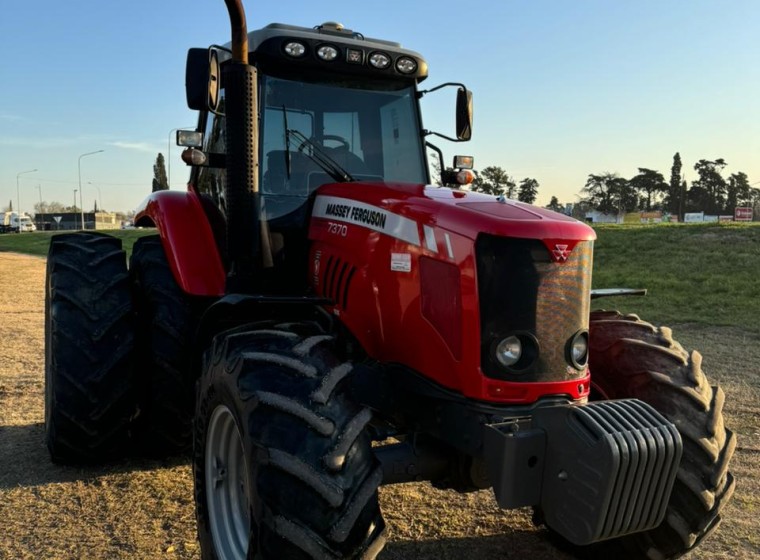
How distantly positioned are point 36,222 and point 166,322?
107808 millimetres

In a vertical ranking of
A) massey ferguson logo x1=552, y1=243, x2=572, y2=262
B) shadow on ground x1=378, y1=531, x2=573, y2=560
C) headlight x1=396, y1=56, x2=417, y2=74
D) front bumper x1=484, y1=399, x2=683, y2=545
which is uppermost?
headlight x1=396, y1=56, x2=417, y2=74

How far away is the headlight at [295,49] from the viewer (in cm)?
387

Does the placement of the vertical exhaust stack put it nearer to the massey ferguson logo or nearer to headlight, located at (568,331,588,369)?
the massey ferguson logo

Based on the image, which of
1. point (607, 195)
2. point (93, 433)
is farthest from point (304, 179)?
point (607, 195)

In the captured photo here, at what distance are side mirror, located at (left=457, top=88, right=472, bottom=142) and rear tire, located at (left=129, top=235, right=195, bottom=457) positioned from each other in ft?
7.21

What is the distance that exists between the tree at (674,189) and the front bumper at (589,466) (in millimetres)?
85600

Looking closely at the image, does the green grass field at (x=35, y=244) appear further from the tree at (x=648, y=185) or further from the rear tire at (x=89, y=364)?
the tree at (x=648, y=185)

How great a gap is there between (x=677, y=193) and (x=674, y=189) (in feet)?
3.90

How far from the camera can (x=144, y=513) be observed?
12.5 feet

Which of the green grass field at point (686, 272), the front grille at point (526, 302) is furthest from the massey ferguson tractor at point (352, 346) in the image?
the green grass field at point (686, 272)

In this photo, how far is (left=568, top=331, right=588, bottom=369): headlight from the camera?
2.86m

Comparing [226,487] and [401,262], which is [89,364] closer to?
[226,487]

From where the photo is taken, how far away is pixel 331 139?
408 centimetres

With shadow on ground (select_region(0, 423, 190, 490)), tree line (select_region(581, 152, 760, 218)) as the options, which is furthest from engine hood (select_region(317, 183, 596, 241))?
tree line (select_region(581, 152, 760, 218))
